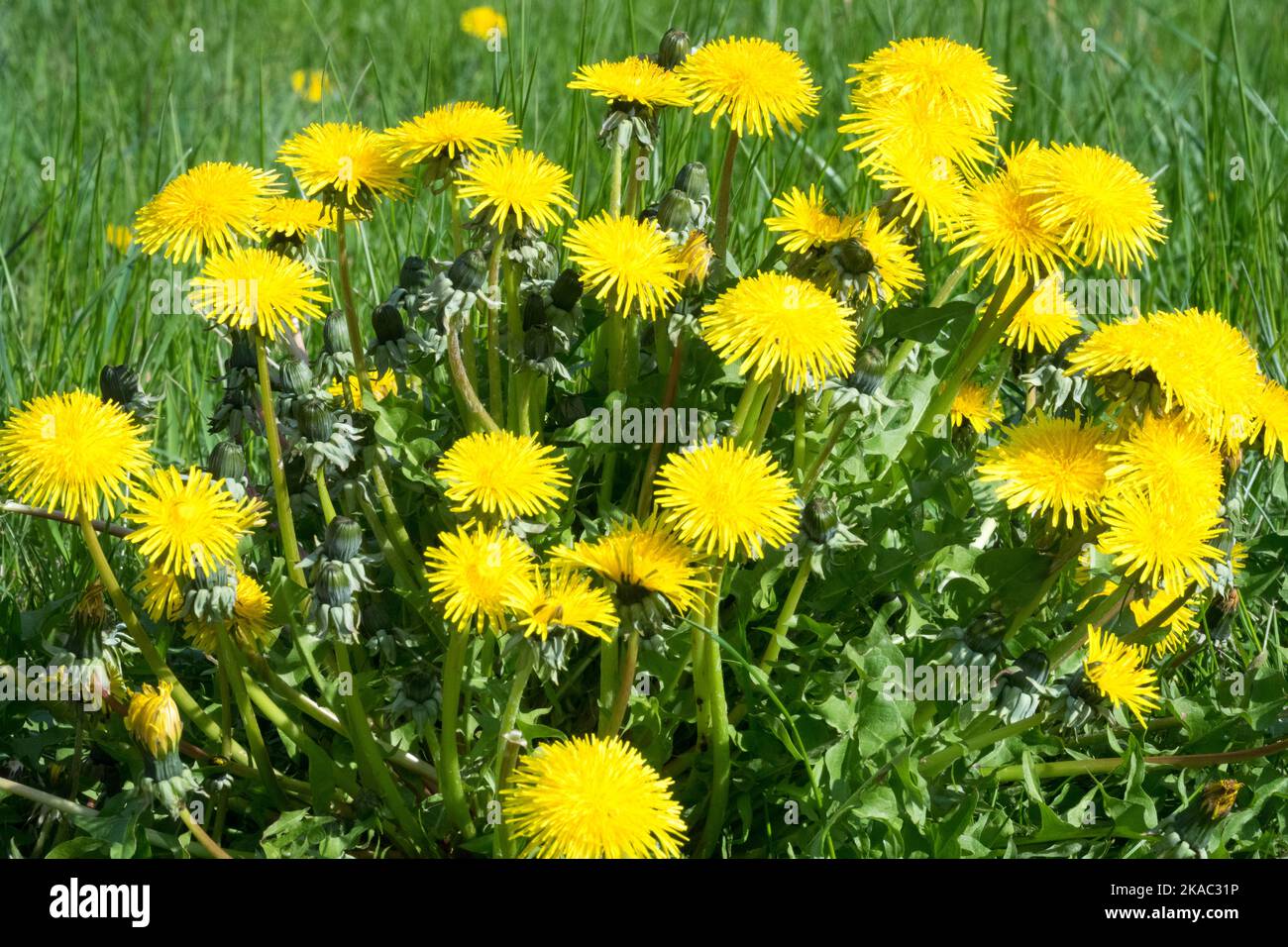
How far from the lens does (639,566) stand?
59.1 inches

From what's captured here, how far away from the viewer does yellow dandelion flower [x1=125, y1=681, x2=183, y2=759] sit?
159 centimetres

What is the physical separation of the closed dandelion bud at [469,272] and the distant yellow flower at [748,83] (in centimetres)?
33

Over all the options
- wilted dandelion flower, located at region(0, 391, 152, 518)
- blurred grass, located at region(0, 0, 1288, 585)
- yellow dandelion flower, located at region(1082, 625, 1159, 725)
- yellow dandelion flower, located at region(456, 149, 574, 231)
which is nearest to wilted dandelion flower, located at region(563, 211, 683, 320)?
yellow dandelion flower, located at region(456, 149, 574, 231)

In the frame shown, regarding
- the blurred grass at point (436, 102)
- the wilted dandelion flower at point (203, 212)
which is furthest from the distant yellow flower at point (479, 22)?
the wilted dandelion flower at point (203, 212)

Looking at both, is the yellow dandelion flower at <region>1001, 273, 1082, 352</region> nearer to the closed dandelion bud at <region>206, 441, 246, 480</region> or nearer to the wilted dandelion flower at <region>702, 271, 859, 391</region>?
the wilted dandelion flower at <region>702, 271, 859, 391</region>

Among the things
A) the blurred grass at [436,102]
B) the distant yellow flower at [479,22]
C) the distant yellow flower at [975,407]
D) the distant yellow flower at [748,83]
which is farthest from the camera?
the distant yellow flower at [479,22]

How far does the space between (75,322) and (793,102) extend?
1637 millimetres

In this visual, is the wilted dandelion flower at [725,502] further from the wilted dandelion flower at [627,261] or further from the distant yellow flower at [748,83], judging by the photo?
the distant yellow flower at [748,83]

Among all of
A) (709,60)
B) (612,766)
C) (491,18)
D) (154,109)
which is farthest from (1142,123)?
(612,766)

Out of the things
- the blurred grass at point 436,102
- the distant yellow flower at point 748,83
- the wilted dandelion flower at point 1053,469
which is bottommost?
the wilted dandelion flower at point 1053,469

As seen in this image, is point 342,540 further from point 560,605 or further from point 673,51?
point 673,51

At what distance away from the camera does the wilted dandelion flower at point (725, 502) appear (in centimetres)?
150

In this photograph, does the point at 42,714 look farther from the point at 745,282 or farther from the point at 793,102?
the point at 793,102
